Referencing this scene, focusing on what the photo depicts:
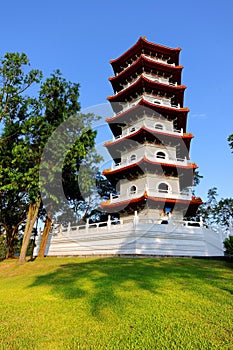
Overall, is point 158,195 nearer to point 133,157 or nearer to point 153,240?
point 153,240

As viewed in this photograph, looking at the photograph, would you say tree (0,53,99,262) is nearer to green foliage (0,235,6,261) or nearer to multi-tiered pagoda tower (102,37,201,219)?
multi-tiered pagoda tower (102,37,201,219)

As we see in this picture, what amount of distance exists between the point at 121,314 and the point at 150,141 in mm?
17098

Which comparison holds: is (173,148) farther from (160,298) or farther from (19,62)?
(160,298)

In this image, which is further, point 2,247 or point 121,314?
point 2,247

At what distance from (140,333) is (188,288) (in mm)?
3199

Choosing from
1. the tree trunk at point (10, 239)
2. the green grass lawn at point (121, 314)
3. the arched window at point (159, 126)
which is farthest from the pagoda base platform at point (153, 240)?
the tree trunk at point (10, 239)

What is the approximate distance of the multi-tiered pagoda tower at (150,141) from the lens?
18.7 m

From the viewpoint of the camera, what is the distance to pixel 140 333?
377cm

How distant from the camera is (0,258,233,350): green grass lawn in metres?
3.56

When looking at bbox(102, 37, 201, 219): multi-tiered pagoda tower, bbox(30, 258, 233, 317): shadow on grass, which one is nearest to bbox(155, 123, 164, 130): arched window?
bbox(102, 37, 201, 219): multi-tiered pagoda tower

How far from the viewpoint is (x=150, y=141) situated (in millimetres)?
20594

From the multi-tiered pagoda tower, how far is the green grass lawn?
1044 cm

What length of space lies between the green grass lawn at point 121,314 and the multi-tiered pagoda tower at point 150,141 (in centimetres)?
1044

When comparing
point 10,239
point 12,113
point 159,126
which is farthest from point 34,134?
point 10,239
